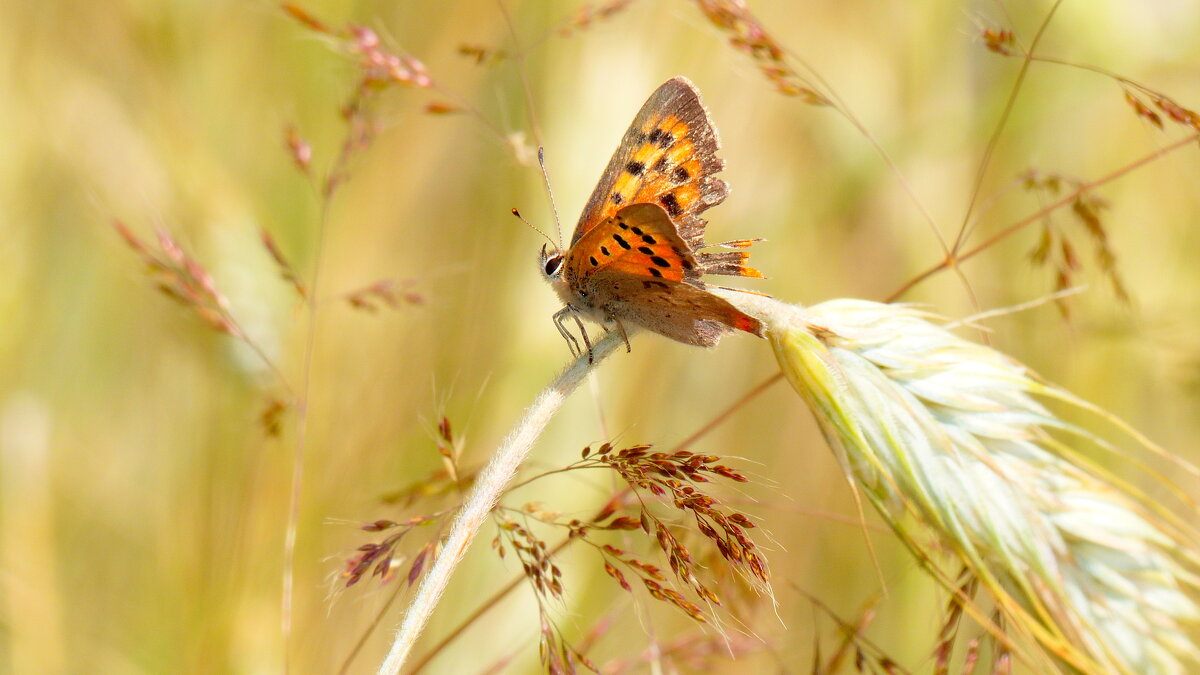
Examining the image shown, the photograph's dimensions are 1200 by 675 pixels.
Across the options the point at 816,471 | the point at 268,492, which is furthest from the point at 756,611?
the point at 268,492

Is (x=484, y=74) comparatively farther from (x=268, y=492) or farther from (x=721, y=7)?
(x=268, y=492)

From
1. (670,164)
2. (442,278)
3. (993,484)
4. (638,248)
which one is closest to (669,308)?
(638,248)

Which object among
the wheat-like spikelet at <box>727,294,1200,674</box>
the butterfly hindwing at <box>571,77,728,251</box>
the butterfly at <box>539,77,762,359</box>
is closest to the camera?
the wheat-like spikelet at <box>727,294,1200,674</box>

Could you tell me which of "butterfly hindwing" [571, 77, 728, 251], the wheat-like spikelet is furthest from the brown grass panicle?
"butterfly hindwing" [571, 77, 728, 251]

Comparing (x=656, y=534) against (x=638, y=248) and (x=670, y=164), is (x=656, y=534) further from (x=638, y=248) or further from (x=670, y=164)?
(x=670, y=164)

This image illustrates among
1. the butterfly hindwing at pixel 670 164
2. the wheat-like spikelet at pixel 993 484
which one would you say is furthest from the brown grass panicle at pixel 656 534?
the butterfly hindwing at pixel 670 164

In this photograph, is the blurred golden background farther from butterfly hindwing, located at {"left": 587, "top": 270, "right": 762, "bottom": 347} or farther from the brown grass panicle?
the brown grass panicle
